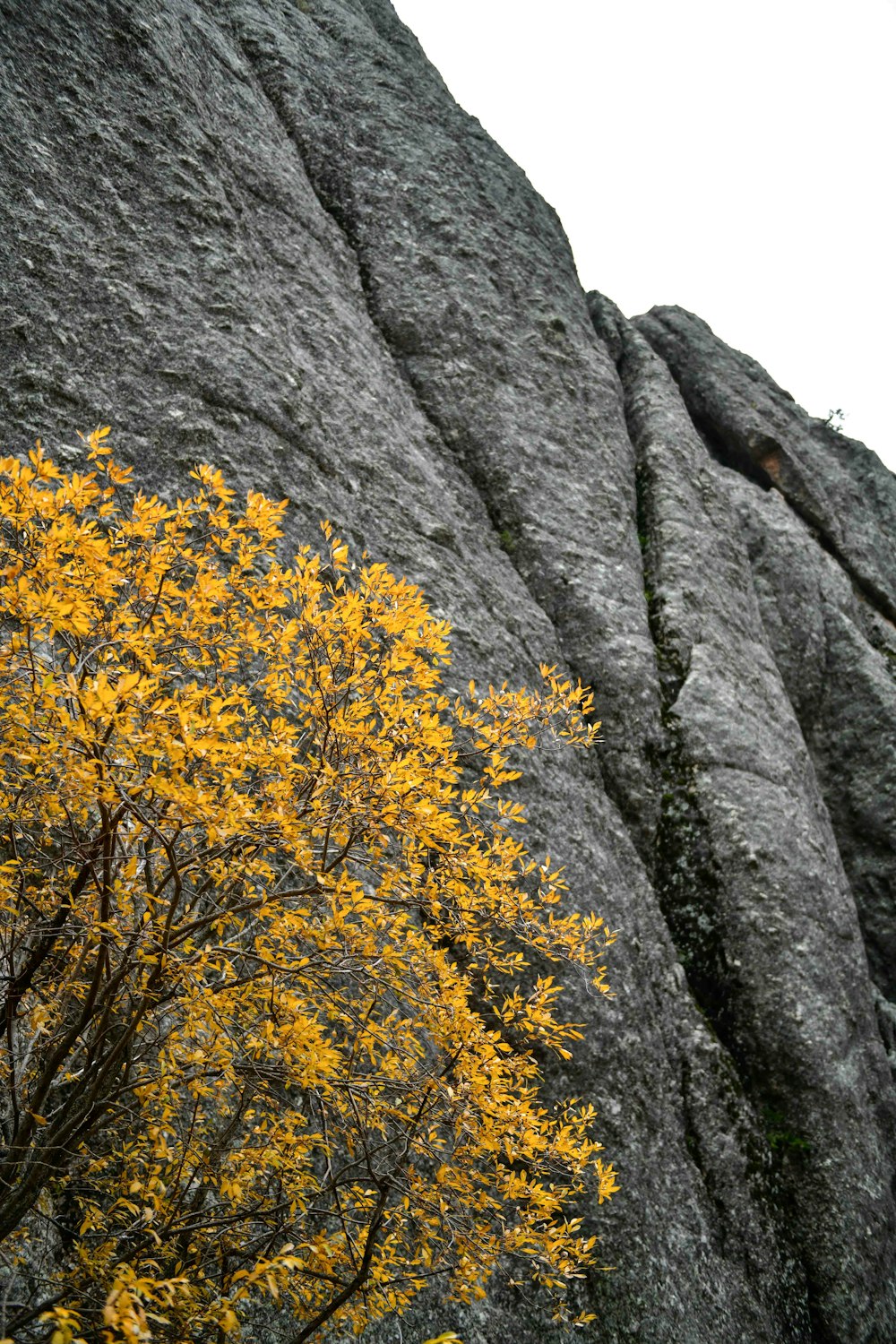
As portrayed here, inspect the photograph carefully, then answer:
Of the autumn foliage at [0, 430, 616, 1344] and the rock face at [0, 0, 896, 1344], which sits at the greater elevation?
the rock face at [0, 0, 896, 1344]

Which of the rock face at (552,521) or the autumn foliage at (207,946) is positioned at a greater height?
the rock face at (552,521)

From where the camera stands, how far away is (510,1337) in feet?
20.4

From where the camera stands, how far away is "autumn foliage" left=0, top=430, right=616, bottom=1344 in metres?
3.49

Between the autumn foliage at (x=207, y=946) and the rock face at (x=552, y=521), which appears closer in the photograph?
the autumn foliage at (x=207, y=946)

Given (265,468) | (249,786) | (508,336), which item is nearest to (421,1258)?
(249,786)

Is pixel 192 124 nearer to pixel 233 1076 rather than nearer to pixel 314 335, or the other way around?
pixel 314 335

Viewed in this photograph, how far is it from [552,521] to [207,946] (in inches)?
411

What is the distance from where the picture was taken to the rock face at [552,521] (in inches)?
327

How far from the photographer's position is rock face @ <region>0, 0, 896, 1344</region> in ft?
27.2

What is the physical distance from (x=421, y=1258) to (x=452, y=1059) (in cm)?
113

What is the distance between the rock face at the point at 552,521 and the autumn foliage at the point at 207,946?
A: 2717mm

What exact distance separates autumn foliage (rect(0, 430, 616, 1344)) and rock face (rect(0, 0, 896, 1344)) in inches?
107

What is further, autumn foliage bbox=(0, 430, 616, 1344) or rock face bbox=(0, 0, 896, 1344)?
rock face bbox=(0, 0, 896, 1344)

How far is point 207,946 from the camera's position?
3670 mm
